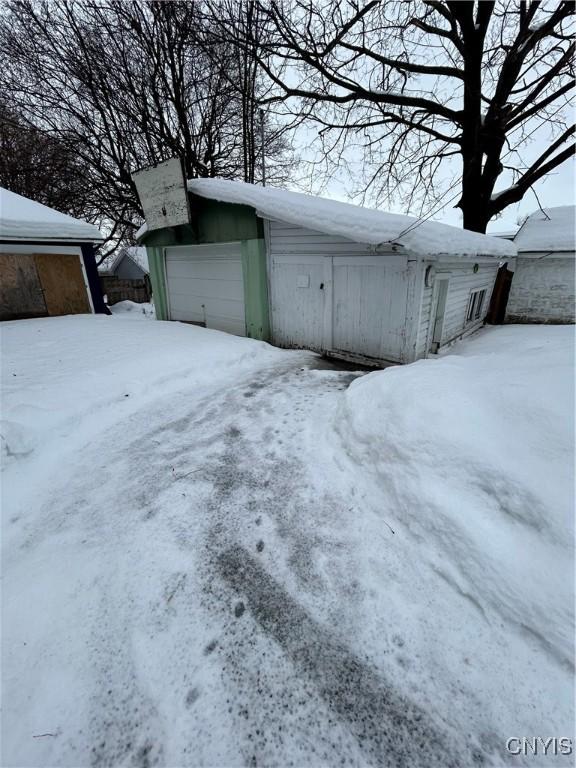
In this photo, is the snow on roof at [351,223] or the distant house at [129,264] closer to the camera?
the snow on roof at [351,223]

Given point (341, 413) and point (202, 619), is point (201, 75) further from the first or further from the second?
point (202, 619)

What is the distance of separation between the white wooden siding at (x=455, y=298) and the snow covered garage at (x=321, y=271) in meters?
0.03

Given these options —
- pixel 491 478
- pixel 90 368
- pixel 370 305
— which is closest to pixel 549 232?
pixel 370 305

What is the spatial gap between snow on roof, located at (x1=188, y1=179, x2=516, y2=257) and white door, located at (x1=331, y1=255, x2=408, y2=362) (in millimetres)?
686

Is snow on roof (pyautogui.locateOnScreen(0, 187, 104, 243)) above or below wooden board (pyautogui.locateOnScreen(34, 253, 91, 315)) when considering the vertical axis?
above

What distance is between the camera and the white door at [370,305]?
18.9ft

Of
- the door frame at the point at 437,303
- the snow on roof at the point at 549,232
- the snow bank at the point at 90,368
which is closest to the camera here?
the snow bank at the point at 90,368

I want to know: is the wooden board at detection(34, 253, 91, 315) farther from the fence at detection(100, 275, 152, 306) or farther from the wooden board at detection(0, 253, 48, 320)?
the fence at detection(100, 275, 152, 306)

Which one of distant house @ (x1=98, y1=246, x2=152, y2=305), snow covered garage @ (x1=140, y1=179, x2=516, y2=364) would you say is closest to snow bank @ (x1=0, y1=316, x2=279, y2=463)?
snow covered garage @ (x1=140, y1=179, x2=516, y2=364)

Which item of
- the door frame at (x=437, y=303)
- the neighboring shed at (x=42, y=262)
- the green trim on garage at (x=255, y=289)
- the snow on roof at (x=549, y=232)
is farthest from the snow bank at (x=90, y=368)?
the snow on roof at (x=549, y=232)

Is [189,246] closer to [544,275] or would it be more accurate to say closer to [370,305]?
[370,305]

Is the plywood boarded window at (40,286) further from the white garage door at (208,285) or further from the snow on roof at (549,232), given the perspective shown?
the snow on roof at (549,232)

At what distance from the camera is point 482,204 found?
1186 cm

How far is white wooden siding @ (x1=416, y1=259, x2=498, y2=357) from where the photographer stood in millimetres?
5883
